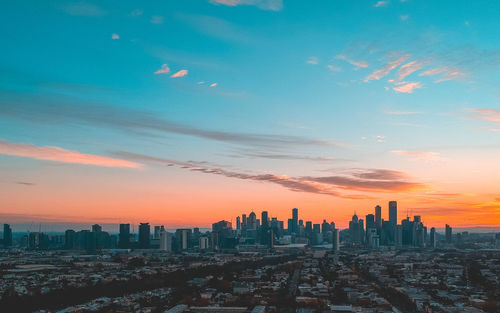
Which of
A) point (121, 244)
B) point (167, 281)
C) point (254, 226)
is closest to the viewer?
point (167, 281)

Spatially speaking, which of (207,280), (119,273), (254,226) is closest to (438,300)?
(207,280)

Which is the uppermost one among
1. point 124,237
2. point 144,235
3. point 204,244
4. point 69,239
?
point 144,235

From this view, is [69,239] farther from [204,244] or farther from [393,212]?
[393,212]

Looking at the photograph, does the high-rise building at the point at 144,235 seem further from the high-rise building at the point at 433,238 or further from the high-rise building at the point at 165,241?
the high-rise building at the point at 433,238

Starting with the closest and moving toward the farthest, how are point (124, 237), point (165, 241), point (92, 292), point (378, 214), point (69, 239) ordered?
point (92, 292) → point (165, 241) → point (69, 239) → point (124, 237) → point (378, 214)

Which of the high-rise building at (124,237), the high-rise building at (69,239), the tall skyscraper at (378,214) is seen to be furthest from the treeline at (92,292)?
the tall skyscraper at (378,214)

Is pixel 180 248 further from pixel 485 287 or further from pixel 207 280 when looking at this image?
pixel 485 287

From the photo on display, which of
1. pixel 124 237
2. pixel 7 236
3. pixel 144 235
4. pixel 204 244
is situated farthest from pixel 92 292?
pixel 7 236

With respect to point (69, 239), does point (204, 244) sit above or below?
below
